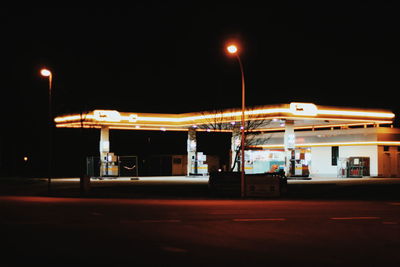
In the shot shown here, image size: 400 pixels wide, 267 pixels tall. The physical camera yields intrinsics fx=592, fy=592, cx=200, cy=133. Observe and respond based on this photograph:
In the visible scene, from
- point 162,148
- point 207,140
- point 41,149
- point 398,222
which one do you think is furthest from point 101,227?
point 41,149

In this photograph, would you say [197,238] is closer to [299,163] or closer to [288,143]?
[288,143]

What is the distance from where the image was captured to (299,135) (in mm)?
67562

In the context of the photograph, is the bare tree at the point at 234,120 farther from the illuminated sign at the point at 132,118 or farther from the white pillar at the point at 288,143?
the illuminated sign at the point at 132,118

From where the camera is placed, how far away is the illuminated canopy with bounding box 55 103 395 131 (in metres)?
50.1

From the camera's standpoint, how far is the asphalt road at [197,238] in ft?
37.1

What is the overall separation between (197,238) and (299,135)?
5435 centimetres

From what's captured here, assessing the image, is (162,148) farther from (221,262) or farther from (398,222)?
(221,262)

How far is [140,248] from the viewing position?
497 inches

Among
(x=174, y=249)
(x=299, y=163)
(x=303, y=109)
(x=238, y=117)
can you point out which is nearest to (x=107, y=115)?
(x=238, y=117)

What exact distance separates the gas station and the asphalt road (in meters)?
30.4

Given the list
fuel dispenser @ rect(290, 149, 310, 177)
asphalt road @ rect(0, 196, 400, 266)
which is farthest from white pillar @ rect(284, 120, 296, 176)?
asphalt road @ rect(0, 196, 400, 266)

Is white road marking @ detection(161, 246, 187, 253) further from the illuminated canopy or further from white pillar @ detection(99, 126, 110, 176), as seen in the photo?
white pillar @ detection(99, 126, 110, 176)

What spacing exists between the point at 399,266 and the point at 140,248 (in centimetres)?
524

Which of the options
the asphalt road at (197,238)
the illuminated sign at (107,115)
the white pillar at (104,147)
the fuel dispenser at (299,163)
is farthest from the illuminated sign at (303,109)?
the asphalt road at (197,238)
